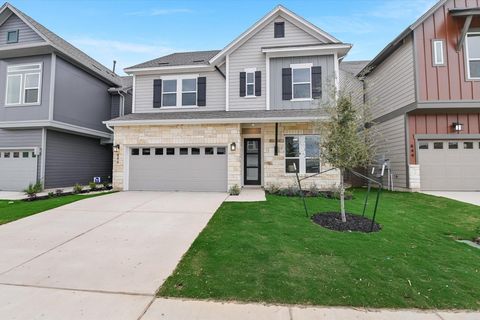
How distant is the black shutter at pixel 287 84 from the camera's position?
1115 cm

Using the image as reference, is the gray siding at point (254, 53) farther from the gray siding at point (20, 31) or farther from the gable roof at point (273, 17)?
the gray siding at point (20, 31)

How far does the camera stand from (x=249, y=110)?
11.4m

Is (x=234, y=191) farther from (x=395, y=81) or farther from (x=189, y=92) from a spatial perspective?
(x=395, y=81)

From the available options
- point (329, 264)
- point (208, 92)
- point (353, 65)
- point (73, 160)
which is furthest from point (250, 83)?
point (353, 65)

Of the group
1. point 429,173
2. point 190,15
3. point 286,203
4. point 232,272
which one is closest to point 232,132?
point 286,203

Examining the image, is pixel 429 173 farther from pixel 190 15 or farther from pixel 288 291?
pixel 190 15

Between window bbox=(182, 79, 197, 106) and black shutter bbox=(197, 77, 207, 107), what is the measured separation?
237 millimetres

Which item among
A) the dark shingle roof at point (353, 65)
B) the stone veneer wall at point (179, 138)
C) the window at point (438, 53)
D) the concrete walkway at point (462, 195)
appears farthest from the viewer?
the dark shingle roof at point (353, 65)

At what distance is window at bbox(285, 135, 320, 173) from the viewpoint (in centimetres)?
1070

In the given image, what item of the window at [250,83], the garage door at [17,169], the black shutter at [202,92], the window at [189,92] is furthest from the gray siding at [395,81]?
the garage door at [17,169]

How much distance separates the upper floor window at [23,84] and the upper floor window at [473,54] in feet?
63.1

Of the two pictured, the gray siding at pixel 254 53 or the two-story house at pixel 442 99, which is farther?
the gray siding at pixel 254 53

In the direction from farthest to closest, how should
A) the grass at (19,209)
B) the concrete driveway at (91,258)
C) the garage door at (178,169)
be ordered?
1. the garage door at (178,169)
2. the grass at (19,209)
3. the concrete driveway at (91,258)

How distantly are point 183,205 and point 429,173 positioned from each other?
10467 millimetres
